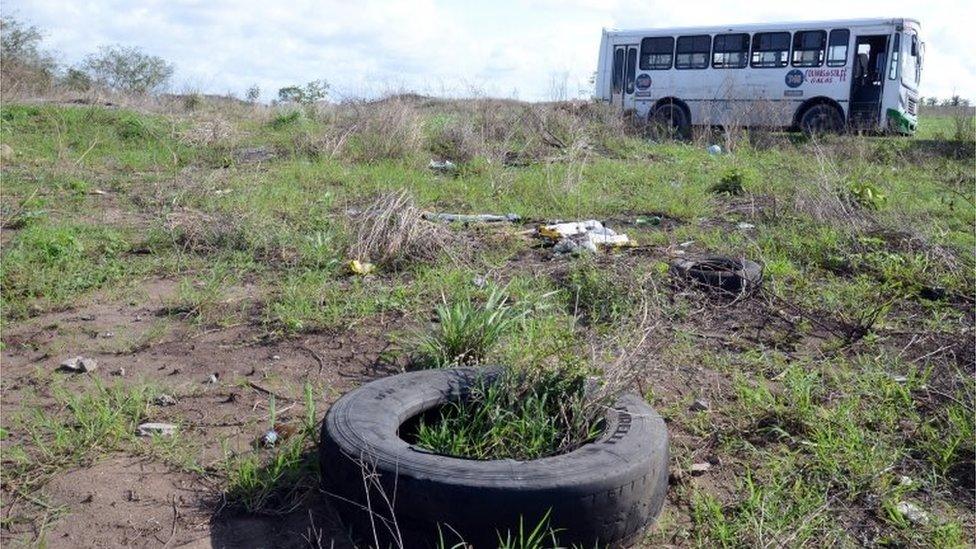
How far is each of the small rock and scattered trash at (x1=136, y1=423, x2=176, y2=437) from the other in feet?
6.71

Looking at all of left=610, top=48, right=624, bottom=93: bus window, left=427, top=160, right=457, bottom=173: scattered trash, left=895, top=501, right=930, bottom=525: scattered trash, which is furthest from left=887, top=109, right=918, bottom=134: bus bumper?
left=895, top=501, right=930, bottom=525: scattered trash

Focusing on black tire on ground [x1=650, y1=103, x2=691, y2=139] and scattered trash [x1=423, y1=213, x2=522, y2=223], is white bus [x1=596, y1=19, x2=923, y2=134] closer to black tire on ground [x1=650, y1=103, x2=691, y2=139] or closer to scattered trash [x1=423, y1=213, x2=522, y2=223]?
black tire on ground [x1=650, y1=103, x2=691, y2=139]

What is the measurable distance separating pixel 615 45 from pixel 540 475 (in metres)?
18.5

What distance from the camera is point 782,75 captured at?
→ 57.0 ft

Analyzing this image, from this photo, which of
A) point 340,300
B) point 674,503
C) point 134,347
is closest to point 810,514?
point 674,503

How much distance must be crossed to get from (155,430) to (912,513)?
8.65 feet

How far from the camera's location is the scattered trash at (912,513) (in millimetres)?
2562

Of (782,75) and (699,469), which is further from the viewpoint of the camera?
(782,75)

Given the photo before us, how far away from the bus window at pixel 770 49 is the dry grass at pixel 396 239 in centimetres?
1430

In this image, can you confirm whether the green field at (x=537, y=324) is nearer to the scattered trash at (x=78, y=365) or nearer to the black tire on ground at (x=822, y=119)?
the scattered trash at (x=78, y=365)

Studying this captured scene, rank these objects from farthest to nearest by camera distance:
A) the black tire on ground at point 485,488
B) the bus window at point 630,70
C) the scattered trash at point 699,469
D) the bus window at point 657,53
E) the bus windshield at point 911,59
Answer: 1. the bus window at point 630,70
2. the bus window at point 657,53
3. the bus windshield at point 911,59
4. the scattered trash at point 699,469
5. the black tire on ground at point 485,488

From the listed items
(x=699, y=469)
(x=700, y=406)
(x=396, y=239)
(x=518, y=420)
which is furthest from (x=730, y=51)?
(x=518, y=420)

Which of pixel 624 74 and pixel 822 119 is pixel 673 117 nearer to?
pixel 624 74

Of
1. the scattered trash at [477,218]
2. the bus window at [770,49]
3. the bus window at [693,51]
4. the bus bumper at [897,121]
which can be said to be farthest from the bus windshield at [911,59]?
the scattered trash at [477,218]
